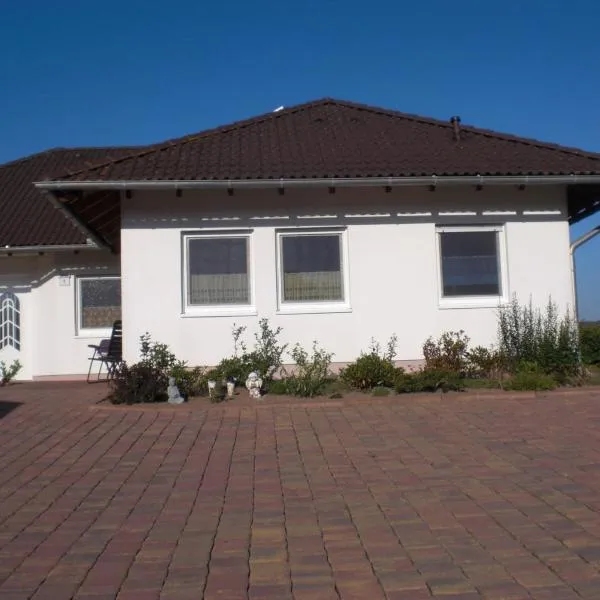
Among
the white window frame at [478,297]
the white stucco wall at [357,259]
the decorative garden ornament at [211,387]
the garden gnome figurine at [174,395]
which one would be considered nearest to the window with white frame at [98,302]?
the white stucco wall at [357,259]

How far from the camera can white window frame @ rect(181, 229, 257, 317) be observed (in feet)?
A: 35.3

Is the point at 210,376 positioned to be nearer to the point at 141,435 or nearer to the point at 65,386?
the point at 141,435

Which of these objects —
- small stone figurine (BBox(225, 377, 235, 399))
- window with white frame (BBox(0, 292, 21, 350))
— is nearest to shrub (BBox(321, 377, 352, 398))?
small stone figurine (BBox(225, 377, 235, 399))

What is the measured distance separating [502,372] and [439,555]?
22.2ft

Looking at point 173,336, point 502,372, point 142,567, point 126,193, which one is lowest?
point 142,567

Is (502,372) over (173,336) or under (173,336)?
under

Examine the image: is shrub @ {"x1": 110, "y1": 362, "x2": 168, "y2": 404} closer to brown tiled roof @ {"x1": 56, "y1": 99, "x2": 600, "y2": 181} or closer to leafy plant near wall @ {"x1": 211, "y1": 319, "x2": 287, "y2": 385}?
leafy plant near wall @ {"x1": 211, "y1": 319, "x2": 287, "y2": 385}

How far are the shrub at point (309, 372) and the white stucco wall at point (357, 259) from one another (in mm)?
208

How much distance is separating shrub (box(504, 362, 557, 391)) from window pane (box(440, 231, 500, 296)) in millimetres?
1733

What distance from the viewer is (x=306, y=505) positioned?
511cm

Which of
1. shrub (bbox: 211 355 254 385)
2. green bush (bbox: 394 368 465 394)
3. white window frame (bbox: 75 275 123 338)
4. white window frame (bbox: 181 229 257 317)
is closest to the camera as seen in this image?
green bush (bbox: 394 368 465 394)

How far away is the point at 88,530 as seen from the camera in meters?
4.68

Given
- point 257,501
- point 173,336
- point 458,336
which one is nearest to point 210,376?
point 173,336

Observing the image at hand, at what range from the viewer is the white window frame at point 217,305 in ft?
35.3
